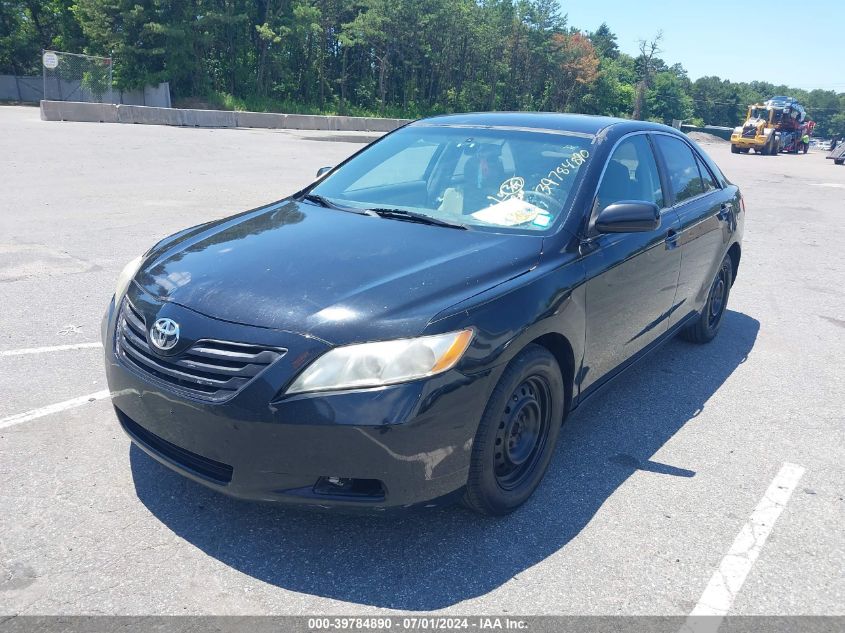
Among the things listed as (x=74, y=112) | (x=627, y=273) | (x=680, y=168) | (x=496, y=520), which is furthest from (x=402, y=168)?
(x=74, y=112)

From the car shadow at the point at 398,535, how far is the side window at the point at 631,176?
1161mm

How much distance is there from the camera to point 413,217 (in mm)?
3605

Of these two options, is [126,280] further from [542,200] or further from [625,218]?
[625,218]

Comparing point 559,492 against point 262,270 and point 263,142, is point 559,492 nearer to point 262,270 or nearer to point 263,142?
point 262,270

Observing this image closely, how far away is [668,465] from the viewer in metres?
3.71

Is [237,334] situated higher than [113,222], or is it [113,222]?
[237,334]

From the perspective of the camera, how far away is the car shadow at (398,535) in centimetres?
265

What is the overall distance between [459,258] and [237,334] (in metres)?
1.03

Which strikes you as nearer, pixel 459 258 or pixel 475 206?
pixel 459 258

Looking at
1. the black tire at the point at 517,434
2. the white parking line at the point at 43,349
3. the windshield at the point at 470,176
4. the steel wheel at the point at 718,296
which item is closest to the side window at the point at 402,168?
the windshield at the point at 470,176

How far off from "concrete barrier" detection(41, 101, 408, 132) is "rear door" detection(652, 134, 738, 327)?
54.2 ft

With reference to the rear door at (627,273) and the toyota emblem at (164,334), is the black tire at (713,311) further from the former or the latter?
the toyota emblem at (164,334)

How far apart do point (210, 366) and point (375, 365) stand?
62 cm

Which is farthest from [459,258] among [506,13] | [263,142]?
[506,13]
